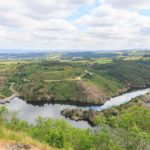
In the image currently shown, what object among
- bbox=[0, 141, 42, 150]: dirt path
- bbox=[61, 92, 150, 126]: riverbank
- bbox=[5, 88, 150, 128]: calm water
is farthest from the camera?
bbox=[61, 92, 150, 126]: riverbank

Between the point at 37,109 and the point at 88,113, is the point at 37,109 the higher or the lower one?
the lower one

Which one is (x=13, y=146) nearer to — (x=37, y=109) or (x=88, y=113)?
(x=88, y=113)

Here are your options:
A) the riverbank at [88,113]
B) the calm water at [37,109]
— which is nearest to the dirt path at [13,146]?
the calm water at [37,109]

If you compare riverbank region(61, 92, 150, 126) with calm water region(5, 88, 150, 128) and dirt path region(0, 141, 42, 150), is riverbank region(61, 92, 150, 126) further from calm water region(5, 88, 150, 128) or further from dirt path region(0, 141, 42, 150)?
dirt path region(0, 141, 42, 150)

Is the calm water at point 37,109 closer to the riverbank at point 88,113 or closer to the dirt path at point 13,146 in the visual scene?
the riverbank at point 88,113

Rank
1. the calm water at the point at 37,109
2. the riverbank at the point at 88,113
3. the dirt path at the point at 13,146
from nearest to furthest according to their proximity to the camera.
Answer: the dirt path at the point at 13,146, the calm water at the point at 37,109, the riverbank at the point at 88,113

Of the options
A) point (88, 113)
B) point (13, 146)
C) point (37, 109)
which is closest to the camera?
point (13, 146)

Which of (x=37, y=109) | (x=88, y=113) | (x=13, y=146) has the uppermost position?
(x=13, y=146)

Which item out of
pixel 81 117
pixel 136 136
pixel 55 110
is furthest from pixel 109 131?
pixel 55 110

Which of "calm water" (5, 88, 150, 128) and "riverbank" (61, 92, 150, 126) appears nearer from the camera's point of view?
"calm water" (5, 88, 150, 128)

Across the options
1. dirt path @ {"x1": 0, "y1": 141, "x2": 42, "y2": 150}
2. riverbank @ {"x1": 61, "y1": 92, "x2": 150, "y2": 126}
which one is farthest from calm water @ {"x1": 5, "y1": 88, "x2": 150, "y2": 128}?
dirt path @ {"x1": 0, "y1": 141, "x2": 42, "y2": 150}

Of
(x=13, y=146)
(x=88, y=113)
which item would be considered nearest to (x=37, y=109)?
(x=88, y=113)

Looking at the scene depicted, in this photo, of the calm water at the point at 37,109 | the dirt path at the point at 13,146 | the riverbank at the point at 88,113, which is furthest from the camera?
the riverbank at the point at 88,113
